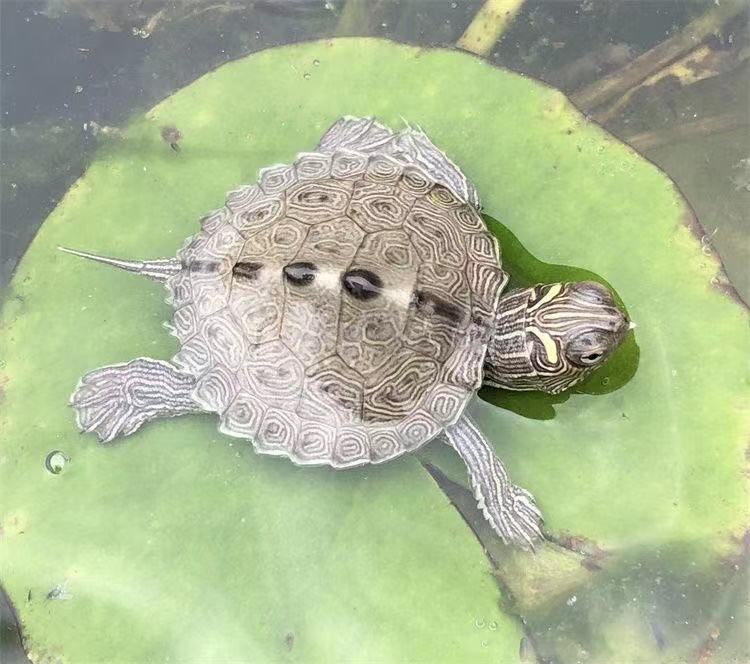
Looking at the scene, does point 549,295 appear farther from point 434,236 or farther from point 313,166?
point 313,166

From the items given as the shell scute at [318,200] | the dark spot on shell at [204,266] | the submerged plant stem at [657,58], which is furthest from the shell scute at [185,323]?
the submerged plant stem at [657,58]

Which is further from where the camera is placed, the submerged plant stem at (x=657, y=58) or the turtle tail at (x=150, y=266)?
the submerged plant stem at (x=657, y=58)

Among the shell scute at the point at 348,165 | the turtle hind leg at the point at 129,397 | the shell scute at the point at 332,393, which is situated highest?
the shell scute at the point at 348,165

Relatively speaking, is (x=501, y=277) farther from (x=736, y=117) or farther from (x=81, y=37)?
(x=81, y=37)

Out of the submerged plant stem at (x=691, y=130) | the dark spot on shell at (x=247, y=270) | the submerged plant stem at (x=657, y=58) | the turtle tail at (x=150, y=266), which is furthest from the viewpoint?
the submerged plant stem at (x=657, y=58)

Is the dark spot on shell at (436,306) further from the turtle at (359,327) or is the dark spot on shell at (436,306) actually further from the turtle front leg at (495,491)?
the turtle front leg at (495,491)

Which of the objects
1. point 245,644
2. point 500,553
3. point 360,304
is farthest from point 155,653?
point 360,304

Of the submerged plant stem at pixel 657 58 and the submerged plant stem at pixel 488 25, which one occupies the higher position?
the submerged plant stem at pixel 657 58

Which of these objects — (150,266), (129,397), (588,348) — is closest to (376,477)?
(588,348)
